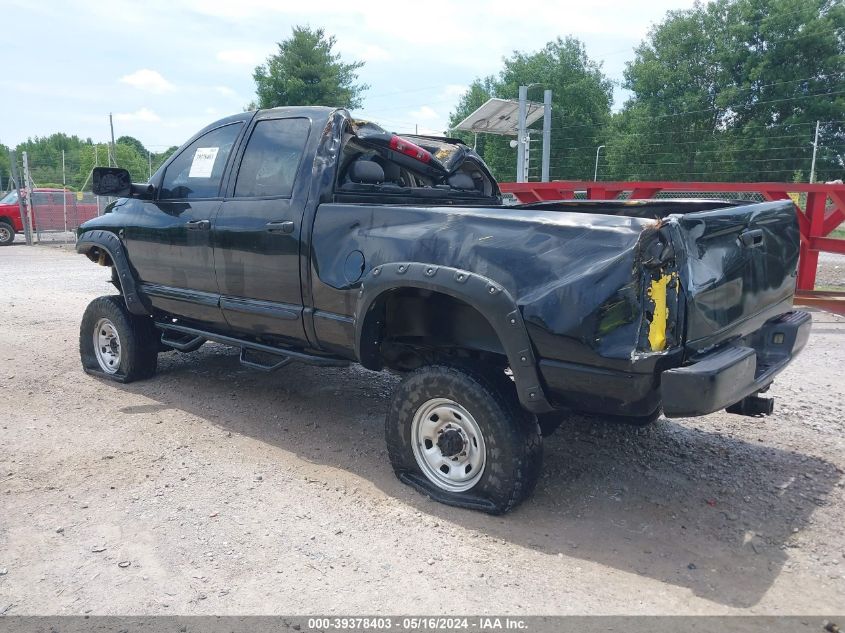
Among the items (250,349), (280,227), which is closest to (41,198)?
(250,349)

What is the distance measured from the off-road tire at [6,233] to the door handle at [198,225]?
2010 cm

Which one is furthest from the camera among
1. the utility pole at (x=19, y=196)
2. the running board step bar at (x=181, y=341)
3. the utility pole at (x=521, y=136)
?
the utility pole at (x=19, y=196)

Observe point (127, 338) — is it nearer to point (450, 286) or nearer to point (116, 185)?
point (116, 185)

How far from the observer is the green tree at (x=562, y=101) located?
4941 cm

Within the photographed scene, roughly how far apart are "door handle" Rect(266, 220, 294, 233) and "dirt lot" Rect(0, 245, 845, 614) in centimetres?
135

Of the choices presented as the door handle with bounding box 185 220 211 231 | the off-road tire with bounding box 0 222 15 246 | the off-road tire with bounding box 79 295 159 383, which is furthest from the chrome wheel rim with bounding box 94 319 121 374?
the off-road tire with bounding box 0 222 15 246

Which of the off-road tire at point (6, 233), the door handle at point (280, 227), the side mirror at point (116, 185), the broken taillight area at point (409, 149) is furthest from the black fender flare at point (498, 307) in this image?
the off-road tire at point (6, 233)

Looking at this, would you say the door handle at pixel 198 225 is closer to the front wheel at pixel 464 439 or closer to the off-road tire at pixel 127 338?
the off-road tire at pixel 127 338

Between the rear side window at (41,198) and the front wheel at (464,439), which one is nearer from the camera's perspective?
the front wheel at (464,439)

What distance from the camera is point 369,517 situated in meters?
3.46

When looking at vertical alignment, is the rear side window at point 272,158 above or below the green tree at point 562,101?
below

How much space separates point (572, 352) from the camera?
301cm

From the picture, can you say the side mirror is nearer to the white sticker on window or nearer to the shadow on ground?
the white sticker on window

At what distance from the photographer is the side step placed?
14.2 feet
